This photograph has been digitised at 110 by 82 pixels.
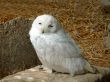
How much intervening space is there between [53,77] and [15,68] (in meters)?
0.75

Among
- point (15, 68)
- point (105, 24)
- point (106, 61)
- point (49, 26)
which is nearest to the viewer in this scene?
point (49, 26)

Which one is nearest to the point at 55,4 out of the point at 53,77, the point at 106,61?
the point at 106,61

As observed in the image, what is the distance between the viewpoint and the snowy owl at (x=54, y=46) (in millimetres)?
4188

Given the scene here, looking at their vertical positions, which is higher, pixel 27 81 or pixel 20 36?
pixel 20 36

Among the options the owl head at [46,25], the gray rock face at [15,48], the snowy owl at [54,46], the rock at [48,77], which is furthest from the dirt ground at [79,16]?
the owl head at [46,25]

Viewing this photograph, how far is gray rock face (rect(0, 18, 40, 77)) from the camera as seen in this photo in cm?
495

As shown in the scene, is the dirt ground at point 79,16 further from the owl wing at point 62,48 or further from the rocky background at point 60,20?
the owl wing at point 62,48

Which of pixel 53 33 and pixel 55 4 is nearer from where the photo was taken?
pixel 53 33

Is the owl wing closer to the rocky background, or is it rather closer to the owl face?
the owl face

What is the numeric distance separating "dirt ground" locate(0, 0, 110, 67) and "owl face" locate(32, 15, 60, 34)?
1935 millimetres

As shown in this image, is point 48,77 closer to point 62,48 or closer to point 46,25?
point 62,48

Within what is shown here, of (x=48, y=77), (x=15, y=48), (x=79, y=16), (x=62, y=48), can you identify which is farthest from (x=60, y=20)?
(x=62, y=48)

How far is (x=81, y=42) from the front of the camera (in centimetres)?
664

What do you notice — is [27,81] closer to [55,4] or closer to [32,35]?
[32,35]
